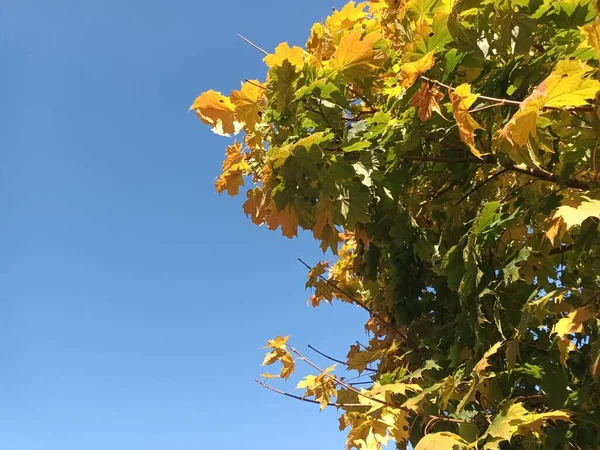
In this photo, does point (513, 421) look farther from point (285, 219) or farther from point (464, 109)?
point (285, 219)

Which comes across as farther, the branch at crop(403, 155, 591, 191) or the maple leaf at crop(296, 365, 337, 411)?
the maple leaf at crop(296, 365, 337, 411)

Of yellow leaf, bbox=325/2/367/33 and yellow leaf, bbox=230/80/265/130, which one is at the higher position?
yellow leaf, bbox=325/2/367/33

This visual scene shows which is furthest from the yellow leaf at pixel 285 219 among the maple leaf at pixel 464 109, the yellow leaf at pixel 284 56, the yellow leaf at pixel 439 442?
the yellow leaf at pixel 439 442

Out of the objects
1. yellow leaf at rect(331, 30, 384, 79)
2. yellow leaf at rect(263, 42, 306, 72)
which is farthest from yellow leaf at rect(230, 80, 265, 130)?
yellow leaf at rect(331, 30, 384, 79)

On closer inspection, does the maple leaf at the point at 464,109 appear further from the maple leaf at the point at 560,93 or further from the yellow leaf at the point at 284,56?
the yellow leaf at the point at 284,56

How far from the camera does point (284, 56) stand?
2072 mm

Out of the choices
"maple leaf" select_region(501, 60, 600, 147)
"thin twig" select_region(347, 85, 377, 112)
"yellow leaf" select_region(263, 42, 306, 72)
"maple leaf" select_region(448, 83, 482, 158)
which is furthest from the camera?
"thin twig" select_region(347, 85, 377, 112)

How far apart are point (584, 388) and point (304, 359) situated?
1.23m

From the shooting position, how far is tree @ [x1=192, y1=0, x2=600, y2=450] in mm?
1901

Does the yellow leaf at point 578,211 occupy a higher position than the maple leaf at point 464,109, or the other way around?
the maple leaf at point 464,109

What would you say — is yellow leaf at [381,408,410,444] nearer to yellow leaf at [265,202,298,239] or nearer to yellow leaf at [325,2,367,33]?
yellow leaf at [265,202,298,239]

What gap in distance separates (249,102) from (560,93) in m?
1.26

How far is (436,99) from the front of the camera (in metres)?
1.93

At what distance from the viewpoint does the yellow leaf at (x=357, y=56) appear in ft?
6.86
